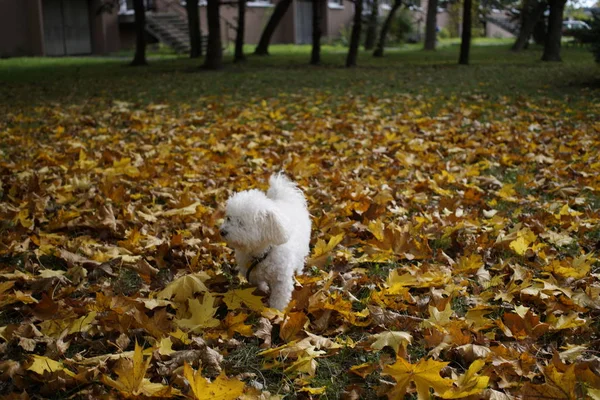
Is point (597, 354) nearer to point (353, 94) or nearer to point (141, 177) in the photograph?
point (141, 177)

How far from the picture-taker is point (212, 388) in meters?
2.25

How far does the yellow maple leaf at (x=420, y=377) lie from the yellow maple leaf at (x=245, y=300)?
0.94 meters

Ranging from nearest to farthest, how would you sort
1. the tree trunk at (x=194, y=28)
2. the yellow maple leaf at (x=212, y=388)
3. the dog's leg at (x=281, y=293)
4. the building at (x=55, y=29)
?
1. the yellow maple leaf at (x=212, y=388)
2. the dog's leg at (x=281, y=293)
3. the tree trunk at (x=194, y=28)
4. the building at (x=55, y=29)

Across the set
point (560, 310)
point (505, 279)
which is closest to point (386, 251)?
point (505, 279)

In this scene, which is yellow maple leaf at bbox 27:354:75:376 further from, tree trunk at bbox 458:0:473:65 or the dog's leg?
tree trunk at bbox 458:0:473:65

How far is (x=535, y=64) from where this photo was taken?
66.9 ft

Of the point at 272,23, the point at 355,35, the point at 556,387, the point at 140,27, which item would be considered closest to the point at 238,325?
the point at 556,387

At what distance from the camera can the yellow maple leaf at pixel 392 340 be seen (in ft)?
9.04

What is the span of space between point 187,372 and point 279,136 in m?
6.18

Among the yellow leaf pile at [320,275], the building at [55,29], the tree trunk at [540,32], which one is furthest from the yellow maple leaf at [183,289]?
the tree trunk at [540,32]

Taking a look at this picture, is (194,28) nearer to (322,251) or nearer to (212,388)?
(322,251)

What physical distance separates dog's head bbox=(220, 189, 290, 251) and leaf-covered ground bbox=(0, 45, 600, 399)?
285mm

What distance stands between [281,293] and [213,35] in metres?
15.9

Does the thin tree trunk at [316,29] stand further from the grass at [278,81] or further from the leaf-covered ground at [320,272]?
the leaf-covered ground at [320,272]
